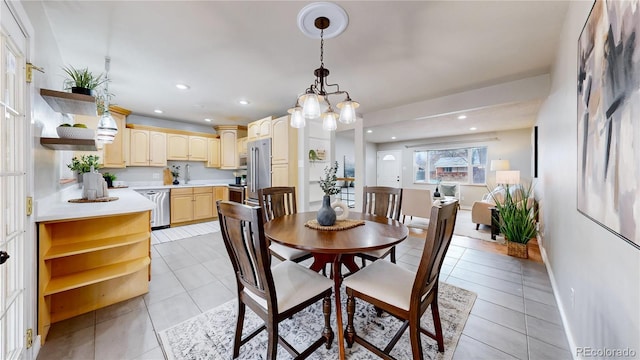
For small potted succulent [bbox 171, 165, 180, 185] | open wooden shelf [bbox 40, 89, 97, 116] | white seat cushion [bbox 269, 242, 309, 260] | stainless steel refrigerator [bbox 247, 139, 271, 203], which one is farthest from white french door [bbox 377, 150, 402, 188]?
open wooden shelf [bbox 40, 89, 97, 116]

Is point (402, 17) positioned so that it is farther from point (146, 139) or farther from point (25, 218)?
point (146, 139)

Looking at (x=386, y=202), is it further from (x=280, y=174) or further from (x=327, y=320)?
(x=280, y=174)

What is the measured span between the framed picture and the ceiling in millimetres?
835

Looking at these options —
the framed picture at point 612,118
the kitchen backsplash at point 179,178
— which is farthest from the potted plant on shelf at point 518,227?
the kitchen backsplash at point 179,178

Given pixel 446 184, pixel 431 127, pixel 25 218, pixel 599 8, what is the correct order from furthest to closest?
pixel 446 184 → pixel 431 127 → pixel 25 218 → pixel 599 8

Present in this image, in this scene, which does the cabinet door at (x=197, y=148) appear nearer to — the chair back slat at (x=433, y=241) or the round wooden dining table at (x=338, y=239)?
the round wooden dining table at (x=338, y=239)

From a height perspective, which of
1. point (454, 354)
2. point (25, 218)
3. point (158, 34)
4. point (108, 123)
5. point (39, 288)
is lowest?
point (454, 354)

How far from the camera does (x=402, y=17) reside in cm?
178

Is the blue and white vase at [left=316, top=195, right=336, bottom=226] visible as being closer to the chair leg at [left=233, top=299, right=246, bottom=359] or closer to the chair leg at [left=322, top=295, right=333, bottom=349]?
the chair leg at [left=322, top=295, right=333, bottom=349]

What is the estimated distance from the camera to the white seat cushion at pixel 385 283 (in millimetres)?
1272

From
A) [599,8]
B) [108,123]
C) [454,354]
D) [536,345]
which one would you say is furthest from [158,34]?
[536,345]

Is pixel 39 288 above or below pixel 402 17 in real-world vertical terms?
below

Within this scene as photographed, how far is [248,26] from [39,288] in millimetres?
2373

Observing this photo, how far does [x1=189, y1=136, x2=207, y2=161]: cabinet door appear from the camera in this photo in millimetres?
5293
